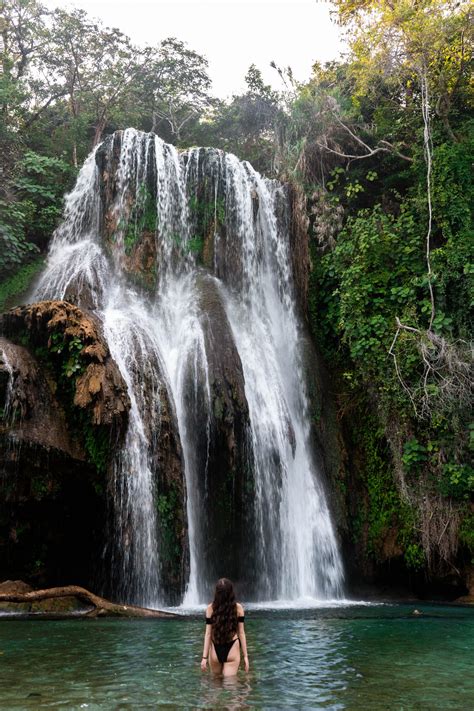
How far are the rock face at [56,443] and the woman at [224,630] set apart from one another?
5327mm

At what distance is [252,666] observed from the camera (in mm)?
5641

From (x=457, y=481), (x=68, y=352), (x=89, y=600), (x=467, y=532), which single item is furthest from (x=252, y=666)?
(x=467, y=532)

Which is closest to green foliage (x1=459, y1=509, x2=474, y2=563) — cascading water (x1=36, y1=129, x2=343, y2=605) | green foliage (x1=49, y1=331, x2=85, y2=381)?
cascading water (x1=36, y1=129, x2=343, y2=605)

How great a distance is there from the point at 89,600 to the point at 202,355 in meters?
5.24

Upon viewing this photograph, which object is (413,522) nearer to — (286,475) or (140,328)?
(286,475)

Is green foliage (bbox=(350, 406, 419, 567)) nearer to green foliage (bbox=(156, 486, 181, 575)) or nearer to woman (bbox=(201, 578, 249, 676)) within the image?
green foliage (bbox=(156, 486, 181, 575))

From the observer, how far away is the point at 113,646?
20.9 ft

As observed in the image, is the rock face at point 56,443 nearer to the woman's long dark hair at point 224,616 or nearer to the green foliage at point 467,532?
the woman's long dark hair at point 224,616

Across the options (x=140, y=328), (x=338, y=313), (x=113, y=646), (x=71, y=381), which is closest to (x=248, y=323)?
(x=338, y=313)

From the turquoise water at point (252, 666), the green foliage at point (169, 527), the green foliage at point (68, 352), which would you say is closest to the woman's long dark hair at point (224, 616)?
the turquoise water at point (252, 666)

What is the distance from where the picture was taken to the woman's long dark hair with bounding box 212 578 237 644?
5184 mm

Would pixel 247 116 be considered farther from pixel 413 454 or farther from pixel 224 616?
pixel 224 616

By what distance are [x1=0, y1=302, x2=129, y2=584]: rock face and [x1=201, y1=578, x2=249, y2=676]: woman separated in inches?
210

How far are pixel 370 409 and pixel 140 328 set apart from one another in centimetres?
551
